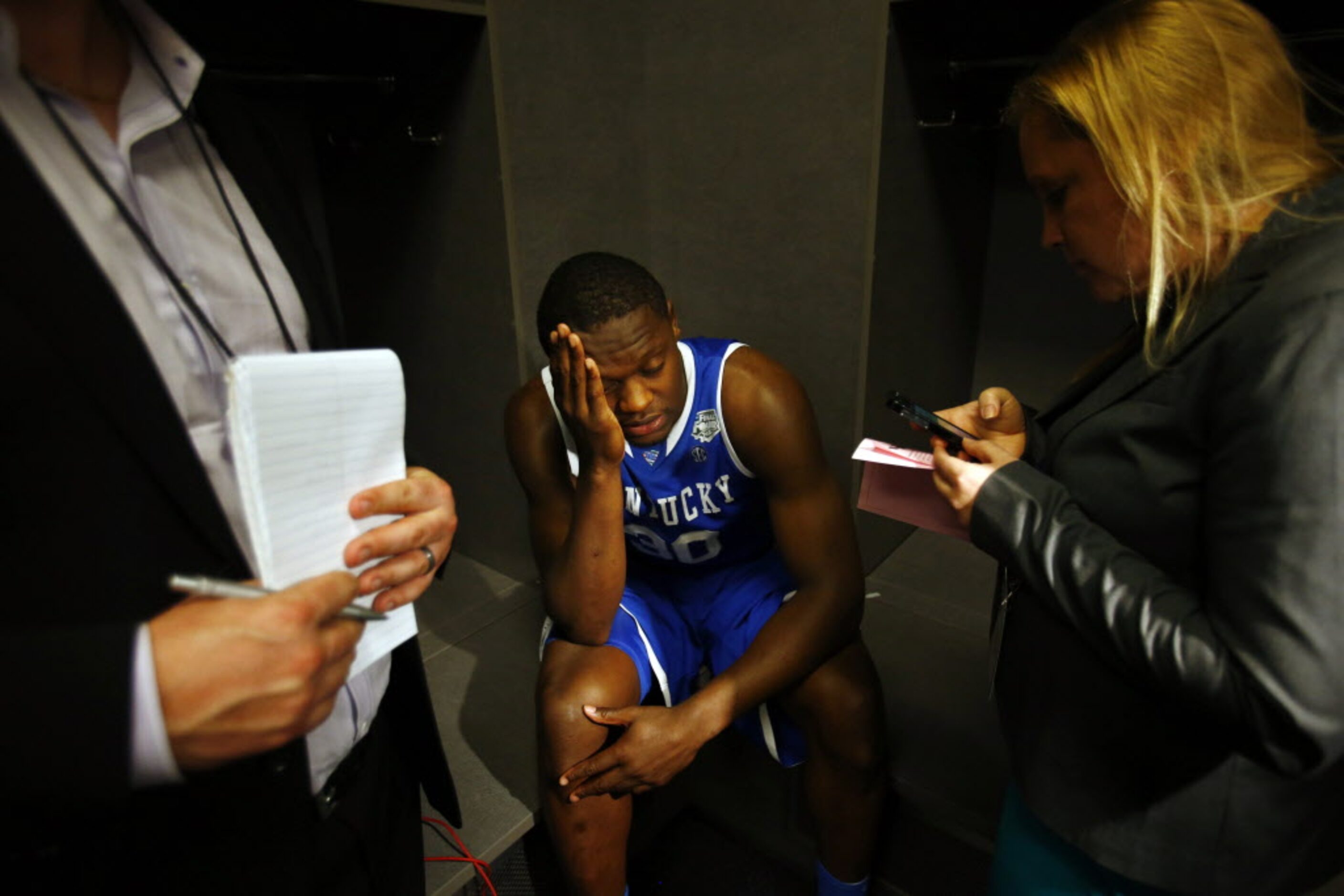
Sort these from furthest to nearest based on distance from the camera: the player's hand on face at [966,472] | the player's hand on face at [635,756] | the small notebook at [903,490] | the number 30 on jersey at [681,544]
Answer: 1. the number 30 on jersey at [681,544]
2. the player's hand on face at [635,756]
3. the small notebook at [903,490]
4. the player's hand on face at [966,472]

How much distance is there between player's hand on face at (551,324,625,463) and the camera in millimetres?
965

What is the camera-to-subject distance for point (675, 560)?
4.50 feet

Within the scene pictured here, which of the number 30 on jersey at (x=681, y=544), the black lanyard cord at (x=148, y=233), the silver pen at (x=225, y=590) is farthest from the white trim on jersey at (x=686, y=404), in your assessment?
the silver pen at (x=225, y=590)

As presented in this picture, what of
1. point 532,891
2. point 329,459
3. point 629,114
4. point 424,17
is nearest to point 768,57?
point 629,114

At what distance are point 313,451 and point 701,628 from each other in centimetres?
96

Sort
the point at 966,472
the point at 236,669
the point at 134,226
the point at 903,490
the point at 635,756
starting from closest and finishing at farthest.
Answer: the point at 236,669, the point at 134,226, the point at 966,472, the point at 903,490, the point at 635,756

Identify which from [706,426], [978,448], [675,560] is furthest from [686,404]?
[978,448]

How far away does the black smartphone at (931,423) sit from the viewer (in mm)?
823

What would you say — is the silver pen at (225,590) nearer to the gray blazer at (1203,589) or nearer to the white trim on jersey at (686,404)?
the gray blazer at (1203,589)

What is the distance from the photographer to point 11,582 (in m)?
0.47

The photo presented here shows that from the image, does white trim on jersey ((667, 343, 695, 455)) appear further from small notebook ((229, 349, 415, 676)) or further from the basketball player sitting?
small notebook ((229, 349, 415, 676))

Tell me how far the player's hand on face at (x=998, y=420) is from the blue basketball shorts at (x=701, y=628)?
1.51 feet

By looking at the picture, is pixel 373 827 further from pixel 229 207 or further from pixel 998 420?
pixel 998 420

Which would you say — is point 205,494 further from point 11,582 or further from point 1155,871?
A: point 1155,871
